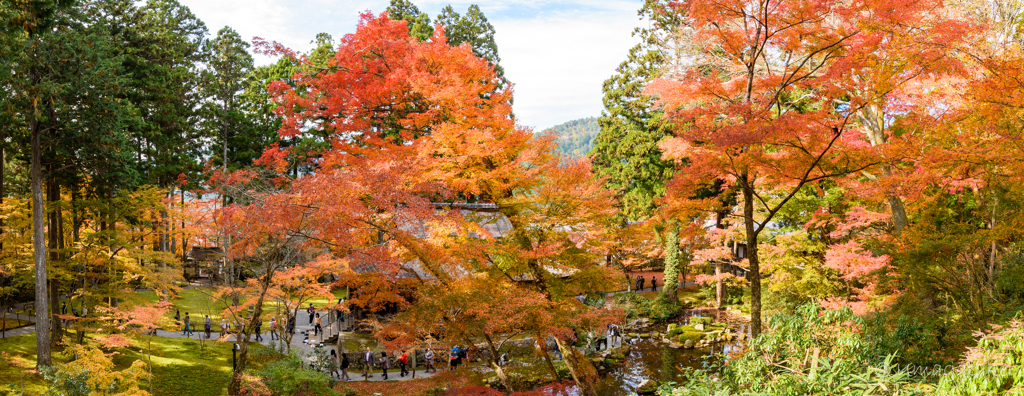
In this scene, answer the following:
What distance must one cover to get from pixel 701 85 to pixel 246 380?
11.6 metres

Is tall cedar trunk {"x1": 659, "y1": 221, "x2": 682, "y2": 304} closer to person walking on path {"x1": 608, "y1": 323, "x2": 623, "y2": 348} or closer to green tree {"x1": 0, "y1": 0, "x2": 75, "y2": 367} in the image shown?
person walking on path {"x1": 608, "y1": 323, "x2": 623, "y2": 348}

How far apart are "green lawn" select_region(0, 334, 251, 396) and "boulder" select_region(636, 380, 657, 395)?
12.0m

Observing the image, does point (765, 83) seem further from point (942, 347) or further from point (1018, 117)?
point (942, 347)

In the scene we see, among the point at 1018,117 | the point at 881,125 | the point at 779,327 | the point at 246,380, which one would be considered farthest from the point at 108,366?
the point at 881,125

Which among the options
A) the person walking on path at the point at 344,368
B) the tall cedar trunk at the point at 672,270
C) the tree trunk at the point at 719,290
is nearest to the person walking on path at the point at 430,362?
the person walking on path at the point at 344,368

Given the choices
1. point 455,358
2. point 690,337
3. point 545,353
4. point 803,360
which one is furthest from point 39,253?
point 690,337

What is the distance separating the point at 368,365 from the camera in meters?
15.9

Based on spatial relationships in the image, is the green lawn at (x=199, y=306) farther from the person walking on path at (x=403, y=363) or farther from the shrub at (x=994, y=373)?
the shrub at (x=994, y=373)

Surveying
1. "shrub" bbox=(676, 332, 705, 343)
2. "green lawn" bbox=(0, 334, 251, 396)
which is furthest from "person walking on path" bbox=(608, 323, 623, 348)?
"green lawn" bbox=(0, 334, 251, 396)

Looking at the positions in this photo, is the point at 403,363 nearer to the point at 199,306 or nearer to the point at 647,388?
the point at 647,388

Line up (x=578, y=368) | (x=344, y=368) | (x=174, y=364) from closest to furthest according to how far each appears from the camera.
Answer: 1. (x=578, y=368)
2. (x=344, y=368)
3. (x=174, y=364)

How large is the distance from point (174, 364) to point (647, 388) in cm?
1450

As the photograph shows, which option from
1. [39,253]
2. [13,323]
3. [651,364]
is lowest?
[651,364]

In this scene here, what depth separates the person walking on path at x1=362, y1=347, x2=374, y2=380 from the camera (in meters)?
15.7
